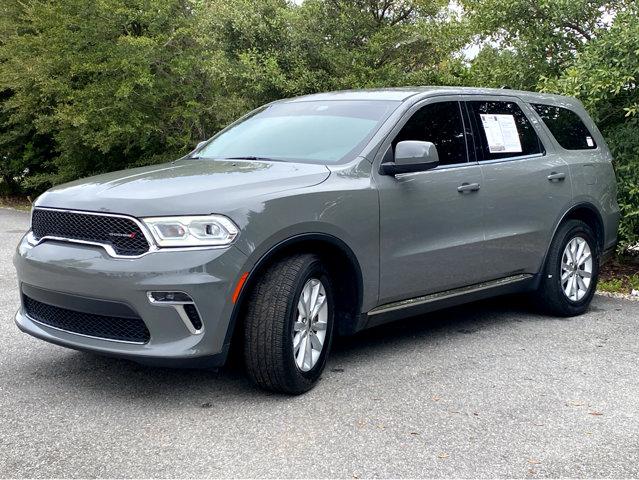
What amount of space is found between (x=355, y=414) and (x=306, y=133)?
6.54 ft

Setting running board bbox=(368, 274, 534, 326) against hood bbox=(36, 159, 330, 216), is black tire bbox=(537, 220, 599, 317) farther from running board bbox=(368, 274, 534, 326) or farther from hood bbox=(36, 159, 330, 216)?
hood bbox=(36, 159, 330, 216)

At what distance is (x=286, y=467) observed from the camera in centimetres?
339

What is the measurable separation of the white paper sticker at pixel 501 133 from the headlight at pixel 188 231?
2.57 meters

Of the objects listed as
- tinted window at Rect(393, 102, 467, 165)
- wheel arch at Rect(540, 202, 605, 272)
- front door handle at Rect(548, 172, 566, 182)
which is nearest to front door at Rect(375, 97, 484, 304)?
tinted window at Rect(393, 102, 467, 165)

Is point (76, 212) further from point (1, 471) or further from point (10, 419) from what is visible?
point (1, 471)

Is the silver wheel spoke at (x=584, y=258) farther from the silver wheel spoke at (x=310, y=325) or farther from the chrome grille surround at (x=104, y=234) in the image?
the chrome grille surround at (x=104, y=234)

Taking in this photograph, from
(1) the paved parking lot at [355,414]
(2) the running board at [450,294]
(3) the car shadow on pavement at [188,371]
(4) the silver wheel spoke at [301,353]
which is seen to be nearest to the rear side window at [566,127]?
(2) the running board at [450,294]

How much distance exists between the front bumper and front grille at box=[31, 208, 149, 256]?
7 cm

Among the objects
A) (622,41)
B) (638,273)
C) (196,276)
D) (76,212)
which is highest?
(622,41)

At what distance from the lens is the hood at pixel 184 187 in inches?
155

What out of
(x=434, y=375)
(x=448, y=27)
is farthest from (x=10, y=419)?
(x=448, y=27)

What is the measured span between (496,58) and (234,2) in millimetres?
5699

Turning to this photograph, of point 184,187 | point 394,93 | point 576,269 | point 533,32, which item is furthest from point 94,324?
point 533,32

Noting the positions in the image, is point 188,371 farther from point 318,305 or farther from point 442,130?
point 442,130
